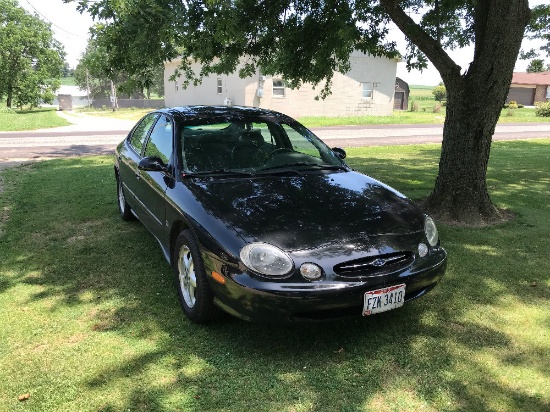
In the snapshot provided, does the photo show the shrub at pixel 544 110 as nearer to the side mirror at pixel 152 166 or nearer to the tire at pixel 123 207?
the tire at pixel 123 207

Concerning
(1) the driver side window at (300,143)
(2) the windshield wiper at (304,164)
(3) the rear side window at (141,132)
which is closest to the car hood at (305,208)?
(2) the windshield wiper at (304,164)

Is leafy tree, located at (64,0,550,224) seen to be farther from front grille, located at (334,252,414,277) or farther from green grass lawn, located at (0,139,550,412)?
front grille, located at (334,252,414,277)

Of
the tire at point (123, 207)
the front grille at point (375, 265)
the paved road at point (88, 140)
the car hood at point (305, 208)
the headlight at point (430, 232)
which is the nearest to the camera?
the front grille at point (375, 265)

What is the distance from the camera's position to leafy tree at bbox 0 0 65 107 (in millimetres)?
46812

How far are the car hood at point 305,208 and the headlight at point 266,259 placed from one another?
0.20 ft

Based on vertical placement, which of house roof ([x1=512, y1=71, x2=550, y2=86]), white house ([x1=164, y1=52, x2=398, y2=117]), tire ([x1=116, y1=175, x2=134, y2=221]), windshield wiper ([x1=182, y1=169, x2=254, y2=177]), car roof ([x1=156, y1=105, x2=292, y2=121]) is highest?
house roof ([x1=512, y1=71, x2=550, y2=86])

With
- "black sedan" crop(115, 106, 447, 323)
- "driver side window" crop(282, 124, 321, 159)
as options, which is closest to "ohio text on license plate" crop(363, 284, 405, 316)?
"black sedan" crop(115, 106, 447, 323)

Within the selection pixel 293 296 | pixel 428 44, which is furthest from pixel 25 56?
pixel 293 296

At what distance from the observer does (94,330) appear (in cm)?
340

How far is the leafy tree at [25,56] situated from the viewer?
46.8 meters

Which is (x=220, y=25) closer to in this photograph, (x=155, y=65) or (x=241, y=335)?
(x=155, y=65)

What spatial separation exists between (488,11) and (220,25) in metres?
3.21

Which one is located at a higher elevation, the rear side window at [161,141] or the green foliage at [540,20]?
the green foliage at [540,20]

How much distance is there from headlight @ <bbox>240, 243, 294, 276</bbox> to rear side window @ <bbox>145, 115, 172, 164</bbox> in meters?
1.62
